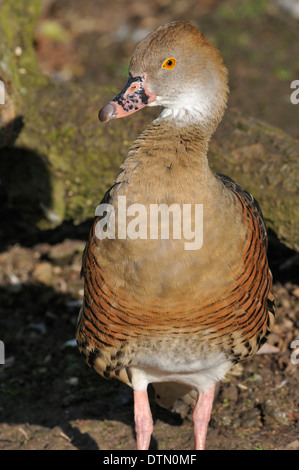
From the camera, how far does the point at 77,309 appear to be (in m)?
5.89

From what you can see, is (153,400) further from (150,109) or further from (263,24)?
(263,24)

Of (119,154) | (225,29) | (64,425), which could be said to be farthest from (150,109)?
(225,29)

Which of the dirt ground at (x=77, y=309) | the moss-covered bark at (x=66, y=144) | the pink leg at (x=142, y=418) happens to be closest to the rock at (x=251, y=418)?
the dirt ground at (x=77, y=309)

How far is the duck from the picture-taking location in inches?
133

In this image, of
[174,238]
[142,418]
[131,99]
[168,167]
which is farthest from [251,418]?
[131,99]

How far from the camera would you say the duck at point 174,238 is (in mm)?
3385

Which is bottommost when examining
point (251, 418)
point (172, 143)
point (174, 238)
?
point (251, 418)

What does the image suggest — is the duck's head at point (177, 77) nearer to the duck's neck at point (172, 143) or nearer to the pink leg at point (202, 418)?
the duck's neck at point (172, 143)

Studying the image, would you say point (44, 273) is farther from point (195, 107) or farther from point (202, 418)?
point (195, 107)

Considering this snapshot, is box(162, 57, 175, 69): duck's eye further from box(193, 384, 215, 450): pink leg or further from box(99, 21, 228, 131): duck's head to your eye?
box(193, 384, 215, 450): pink leg

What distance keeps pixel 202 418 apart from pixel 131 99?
1.95m

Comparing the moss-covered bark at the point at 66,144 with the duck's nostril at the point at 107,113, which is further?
the moss-covered bark at the point at 66,144

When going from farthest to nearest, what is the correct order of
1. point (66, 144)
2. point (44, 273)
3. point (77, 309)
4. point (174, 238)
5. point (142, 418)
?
1. point (44, 273)
2. point (77, 309)
3. point (66, 144)
4. point (142, 418)
5. point (174, 238)

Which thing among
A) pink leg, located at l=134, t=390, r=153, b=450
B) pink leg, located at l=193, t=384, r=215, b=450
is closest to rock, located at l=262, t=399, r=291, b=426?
pink leg, located at l=193, t=384, r=215, b=450
